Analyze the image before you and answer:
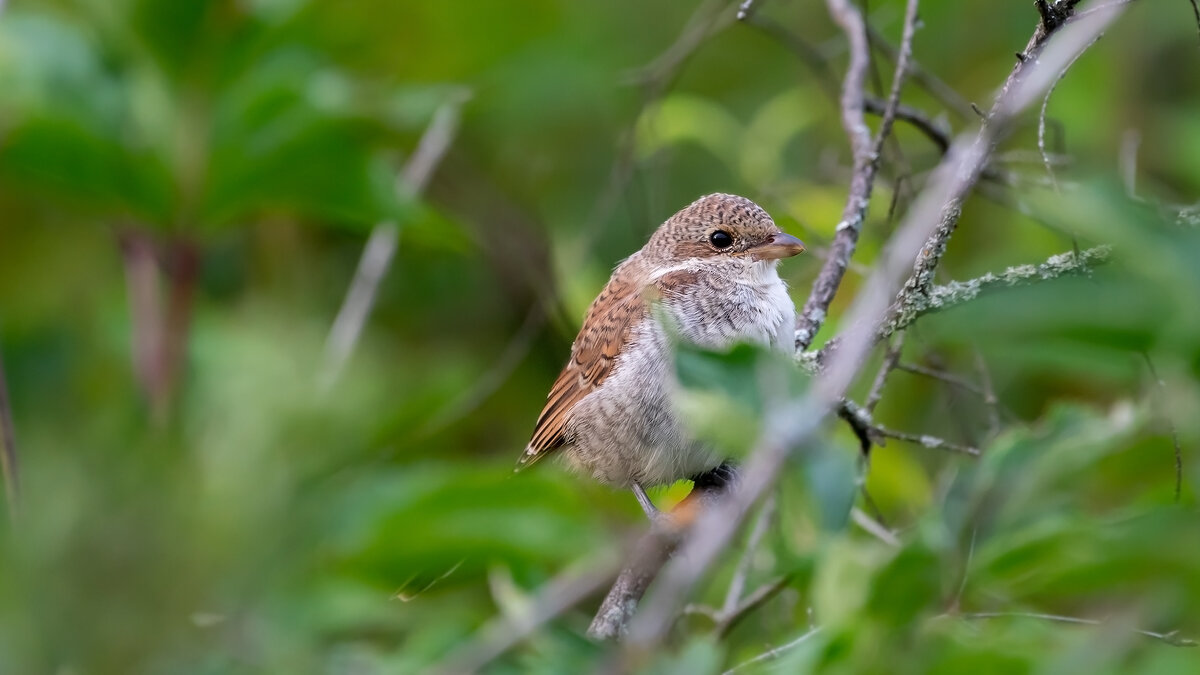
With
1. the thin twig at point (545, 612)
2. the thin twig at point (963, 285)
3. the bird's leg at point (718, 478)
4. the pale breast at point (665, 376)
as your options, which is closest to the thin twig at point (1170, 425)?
the thin twig at point (963, 285)

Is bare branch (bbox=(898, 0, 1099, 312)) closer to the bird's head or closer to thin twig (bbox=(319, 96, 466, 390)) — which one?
the bird's head

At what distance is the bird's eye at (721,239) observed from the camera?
14.1 ft

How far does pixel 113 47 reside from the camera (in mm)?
4285

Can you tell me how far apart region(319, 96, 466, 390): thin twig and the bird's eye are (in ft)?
3.29

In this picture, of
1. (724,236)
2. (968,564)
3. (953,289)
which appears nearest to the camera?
(968,564)

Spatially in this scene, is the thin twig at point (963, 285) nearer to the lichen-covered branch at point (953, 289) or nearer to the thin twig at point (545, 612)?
the lichen-covered branch at point (953, 289)

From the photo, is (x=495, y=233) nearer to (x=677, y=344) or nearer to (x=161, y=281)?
(x=161, y=281)

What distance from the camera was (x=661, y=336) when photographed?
3.91 m

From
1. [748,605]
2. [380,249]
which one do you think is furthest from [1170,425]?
[380,249]

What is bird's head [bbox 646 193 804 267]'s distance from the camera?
4.16 meters

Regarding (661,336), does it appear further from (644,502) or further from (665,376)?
(644,502)

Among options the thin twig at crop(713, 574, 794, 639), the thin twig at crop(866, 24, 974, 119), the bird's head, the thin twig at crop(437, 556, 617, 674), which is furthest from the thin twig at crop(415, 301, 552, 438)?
the thin twig at crop(437, 556, 617, 674)

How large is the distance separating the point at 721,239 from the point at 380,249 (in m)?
1.46

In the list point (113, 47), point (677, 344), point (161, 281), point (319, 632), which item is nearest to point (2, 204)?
point (161, 281)
